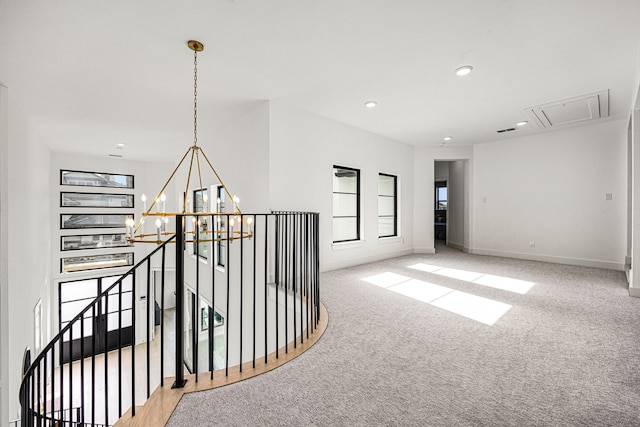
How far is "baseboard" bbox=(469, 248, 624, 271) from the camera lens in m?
→ 5.17

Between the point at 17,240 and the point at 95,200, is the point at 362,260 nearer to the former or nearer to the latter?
the point at 17,240

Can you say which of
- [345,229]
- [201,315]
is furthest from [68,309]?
[345,229]

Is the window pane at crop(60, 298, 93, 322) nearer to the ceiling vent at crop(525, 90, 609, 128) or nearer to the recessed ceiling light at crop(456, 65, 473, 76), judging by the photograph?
the recessed ceiling light at crop(456, 65, 473, 76)

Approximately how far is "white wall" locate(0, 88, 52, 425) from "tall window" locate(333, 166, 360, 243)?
459cm

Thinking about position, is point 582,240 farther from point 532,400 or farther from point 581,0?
point 532,400

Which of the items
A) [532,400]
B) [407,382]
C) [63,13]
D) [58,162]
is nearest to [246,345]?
[407,382]

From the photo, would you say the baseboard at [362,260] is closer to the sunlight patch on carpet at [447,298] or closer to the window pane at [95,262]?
the sunlight patch on carpet at [447,298]

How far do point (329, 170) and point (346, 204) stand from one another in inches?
36.0

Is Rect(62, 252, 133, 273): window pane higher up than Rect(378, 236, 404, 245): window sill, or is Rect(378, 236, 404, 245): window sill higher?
Rect(378, 236, 404, 245): window sill

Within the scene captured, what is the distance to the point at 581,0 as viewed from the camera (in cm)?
219

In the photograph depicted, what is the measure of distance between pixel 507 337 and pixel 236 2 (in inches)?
139

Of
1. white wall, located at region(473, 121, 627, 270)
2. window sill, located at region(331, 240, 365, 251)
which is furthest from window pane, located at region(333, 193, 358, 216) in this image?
white wall, located at region(473, 121, 627, 270)

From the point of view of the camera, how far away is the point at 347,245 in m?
5.35

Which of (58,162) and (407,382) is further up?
(58,162)
